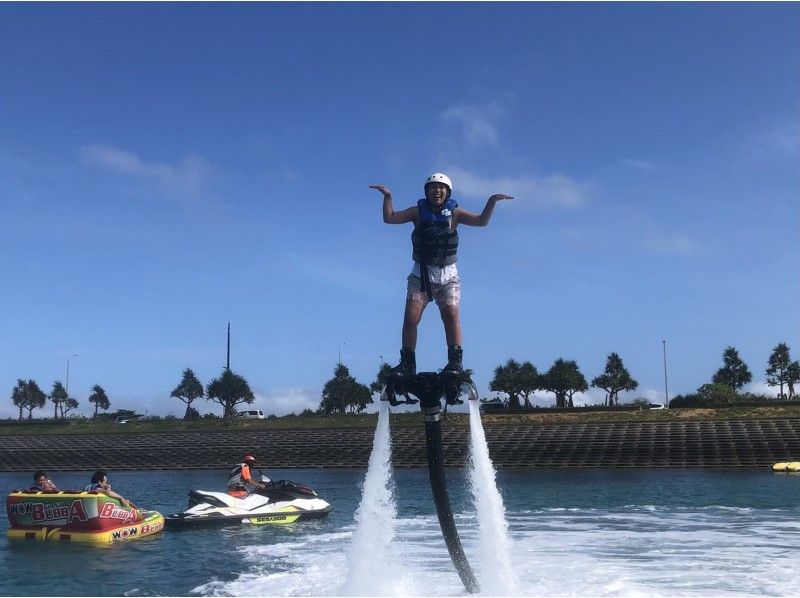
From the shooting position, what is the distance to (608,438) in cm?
5847

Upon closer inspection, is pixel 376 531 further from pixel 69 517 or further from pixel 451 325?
pixel 69 517

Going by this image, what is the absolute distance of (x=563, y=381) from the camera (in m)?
92.9

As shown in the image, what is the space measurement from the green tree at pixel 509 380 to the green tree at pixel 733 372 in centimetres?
2710

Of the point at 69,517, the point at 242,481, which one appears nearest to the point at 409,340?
the point at 69,517

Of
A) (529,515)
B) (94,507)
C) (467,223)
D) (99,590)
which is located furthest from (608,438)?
(467,223)

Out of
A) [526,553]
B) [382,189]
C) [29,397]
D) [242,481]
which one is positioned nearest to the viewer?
[382,189]

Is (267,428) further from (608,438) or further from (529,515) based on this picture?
(529,515)

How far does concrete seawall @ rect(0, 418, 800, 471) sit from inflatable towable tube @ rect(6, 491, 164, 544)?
119 feet

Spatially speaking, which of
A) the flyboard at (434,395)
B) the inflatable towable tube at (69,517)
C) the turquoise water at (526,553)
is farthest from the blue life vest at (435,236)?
the inflatable towable tube at (69,517)

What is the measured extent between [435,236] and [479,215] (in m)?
0.57

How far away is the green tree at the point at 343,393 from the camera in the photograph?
99.3m

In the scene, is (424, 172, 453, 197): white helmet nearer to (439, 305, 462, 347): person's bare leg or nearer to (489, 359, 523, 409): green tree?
(439, 305, 462, 347): person's bare leg

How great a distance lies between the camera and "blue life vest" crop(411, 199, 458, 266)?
29.2 ft

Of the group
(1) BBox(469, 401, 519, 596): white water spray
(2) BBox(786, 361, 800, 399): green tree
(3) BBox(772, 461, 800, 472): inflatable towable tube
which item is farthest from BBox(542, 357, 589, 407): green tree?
(1) BBox(469, 401, 519, 596): white water spray
